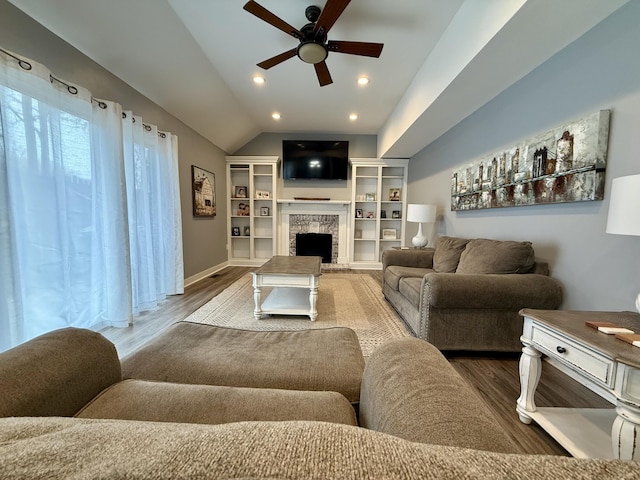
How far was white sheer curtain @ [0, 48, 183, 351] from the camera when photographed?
5.07 ft

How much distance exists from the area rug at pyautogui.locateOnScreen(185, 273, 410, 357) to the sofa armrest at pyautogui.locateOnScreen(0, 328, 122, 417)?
1.57 m

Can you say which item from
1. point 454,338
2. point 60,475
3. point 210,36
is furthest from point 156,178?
point 454,338

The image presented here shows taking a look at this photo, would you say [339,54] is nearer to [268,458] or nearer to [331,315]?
[331,315]

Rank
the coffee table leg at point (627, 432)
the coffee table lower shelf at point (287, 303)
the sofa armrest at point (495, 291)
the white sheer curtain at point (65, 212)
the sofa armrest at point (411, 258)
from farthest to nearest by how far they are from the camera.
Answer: the sofa armrest at point (411, 258) < the coffee table lower shelf at point (287, 303) < the sofa armrest at point (495, 291) < the white sheer curtain at point (65, 212) < the coffee table leg at point (627, 432)

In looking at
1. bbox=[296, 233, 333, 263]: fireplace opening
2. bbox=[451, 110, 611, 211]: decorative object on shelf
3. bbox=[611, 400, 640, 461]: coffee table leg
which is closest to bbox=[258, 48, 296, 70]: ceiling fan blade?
bbox=[451, 110, 611, 211]: decorative object on shelf

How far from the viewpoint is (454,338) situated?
6.25 feet

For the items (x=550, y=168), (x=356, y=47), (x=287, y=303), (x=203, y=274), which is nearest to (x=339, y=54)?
(x=356, y=47)

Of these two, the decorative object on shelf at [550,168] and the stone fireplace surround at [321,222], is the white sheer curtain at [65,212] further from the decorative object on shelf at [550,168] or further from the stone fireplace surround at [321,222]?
the decorative object on shelf at [550,168]

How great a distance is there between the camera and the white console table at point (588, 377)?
0.87 metres

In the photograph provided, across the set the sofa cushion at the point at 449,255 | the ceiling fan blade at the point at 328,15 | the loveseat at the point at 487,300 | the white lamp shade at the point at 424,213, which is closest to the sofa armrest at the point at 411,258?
the sofa cushion at the point at 449,255

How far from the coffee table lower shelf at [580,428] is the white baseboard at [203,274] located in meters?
4.08

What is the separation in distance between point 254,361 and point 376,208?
15.5 feet

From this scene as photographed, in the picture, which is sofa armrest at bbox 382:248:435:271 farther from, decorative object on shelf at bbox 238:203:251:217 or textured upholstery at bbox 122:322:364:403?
decorative object on shelf at bbox 238:203:251:217

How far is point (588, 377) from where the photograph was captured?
100cm
